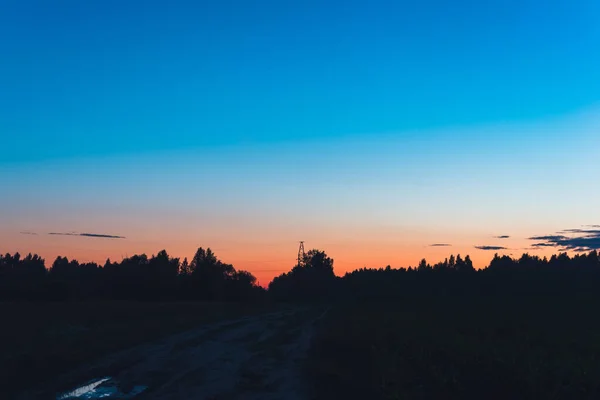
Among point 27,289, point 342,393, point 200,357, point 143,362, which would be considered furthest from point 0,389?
point 27,289

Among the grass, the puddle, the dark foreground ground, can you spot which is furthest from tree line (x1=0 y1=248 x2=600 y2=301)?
the puddle

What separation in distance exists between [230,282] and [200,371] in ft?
287

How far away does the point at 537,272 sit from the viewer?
515 ft

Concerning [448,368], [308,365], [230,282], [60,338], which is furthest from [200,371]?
[230,282]

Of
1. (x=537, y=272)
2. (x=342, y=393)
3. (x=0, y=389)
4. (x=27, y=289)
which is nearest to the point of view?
(x=342, y=393)

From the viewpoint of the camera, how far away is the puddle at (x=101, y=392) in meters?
16.1

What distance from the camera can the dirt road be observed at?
53.8 feet

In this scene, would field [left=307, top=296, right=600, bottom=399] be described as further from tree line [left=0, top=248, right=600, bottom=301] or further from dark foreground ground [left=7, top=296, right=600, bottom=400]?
tree line [left=0, top=248, right=600, bottom=301]

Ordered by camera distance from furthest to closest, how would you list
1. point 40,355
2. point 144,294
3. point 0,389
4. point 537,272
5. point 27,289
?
point 537,272, point 144,294, point 27,289, point 40,355, point 0,389

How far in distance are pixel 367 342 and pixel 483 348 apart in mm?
5307

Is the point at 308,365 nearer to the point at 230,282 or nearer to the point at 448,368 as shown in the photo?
the point at 448,368

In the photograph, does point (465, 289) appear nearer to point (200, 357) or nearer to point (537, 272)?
point (537, 272)

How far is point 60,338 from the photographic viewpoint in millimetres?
30766

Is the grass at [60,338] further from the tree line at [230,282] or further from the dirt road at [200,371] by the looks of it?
the tree line at [230,282]
